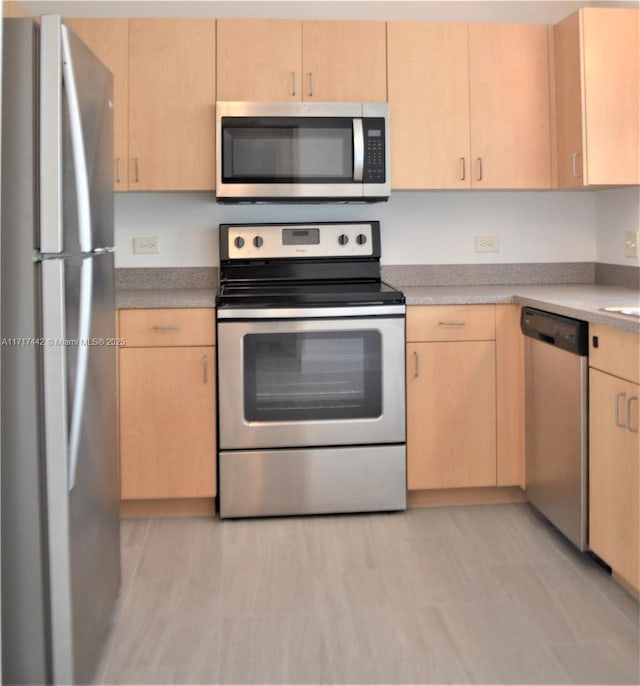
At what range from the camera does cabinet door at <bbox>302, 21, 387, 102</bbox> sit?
339 cm

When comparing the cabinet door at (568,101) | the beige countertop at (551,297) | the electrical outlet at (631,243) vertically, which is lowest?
the beige countertop at (551,297)

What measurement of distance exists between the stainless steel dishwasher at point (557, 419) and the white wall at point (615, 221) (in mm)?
802

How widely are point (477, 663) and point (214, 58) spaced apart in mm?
2588

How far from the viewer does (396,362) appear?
3209mm

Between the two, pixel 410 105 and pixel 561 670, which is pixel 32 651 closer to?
pixel 561 670

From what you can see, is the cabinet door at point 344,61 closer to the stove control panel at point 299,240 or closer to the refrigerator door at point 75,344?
the stove control panel at point 299,240

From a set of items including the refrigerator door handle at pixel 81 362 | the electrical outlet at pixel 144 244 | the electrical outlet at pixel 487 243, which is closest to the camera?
the refrigerator door handle at pixel 81 362

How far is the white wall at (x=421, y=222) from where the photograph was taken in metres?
3.69

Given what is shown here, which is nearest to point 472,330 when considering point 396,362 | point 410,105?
point 396,362

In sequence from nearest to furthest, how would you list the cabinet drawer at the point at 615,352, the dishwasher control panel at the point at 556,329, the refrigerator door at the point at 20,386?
the refrigerator door at the point at 20,386, the cabinet drawer at the point at 615,352, the dishwasher control panel at the point at 556,329

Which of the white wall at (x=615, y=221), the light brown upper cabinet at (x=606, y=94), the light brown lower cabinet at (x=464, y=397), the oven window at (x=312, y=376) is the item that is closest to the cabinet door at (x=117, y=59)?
the oven window at (x=312, y=376)

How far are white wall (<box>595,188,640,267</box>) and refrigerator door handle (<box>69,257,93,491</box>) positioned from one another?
2.55 meters

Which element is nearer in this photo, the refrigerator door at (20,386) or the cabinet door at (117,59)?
the refrigerator door at (20,386)

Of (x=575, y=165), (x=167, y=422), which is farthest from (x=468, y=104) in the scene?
(x=167, y=422)
